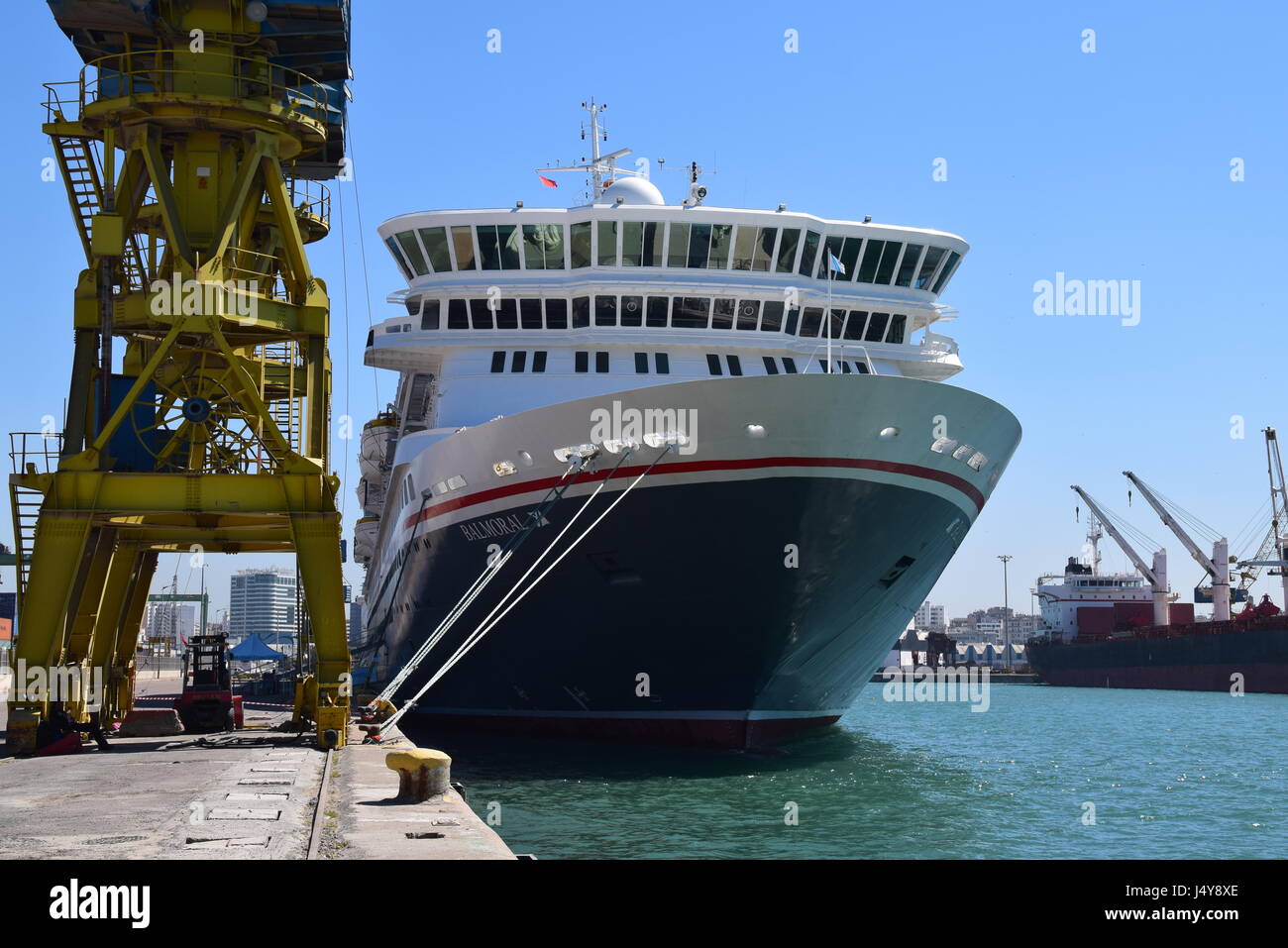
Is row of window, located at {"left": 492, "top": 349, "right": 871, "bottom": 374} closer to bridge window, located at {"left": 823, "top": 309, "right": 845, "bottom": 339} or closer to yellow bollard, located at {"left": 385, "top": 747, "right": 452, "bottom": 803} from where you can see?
bridge window, located at {"left": 823, "top": 309, "right": 845, "bottom": 339}

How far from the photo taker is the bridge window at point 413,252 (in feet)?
88.6

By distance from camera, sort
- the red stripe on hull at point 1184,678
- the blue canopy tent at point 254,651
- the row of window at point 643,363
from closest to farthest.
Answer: the row of window at point 643,363
the red stripe on hull at point 1184,678
the blue canopy tent at point 254,651

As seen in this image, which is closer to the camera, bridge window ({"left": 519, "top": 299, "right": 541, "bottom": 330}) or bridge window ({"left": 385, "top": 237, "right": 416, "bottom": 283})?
bridge window ({"left": 519, "top": 299, "right": 541, "bottom": 330})

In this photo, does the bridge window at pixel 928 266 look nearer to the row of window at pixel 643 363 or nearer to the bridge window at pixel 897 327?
the bridge window at pixel 897 327

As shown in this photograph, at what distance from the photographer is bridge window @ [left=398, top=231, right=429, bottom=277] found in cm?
2702

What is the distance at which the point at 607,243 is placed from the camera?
85.1 feet

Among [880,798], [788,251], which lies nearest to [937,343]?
[788,251]

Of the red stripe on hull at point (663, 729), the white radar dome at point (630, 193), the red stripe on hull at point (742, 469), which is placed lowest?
the red stripe on hull at point (663, 729)

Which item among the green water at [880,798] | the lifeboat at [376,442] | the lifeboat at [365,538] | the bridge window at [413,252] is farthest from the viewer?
the lifeboat at [365,538]

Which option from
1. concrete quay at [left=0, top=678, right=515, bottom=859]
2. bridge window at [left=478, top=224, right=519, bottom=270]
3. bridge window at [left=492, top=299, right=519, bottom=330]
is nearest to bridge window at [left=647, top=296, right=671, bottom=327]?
bridge window at [left=492, top=299, right=519, bottom=330]

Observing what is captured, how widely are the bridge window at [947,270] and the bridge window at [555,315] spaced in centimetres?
825

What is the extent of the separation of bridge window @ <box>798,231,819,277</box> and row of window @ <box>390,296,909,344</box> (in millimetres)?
827

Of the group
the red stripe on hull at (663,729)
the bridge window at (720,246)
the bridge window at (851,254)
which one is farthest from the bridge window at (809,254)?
the red stripe on hull at (663,729)

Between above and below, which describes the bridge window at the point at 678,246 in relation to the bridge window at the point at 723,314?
above
